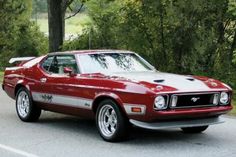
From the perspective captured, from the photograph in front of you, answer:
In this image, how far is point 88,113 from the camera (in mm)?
9414

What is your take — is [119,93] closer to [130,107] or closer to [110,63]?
[130,107]

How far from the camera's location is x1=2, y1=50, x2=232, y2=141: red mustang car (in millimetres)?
8492

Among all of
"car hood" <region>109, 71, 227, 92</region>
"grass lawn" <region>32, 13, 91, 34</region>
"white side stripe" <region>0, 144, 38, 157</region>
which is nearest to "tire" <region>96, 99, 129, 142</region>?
"car hood" <region>109, 71, 227, 92</region>

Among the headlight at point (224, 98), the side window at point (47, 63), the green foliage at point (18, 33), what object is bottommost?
the green foliage at point (18, 33)

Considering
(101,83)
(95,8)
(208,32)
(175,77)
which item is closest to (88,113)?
(101,83)

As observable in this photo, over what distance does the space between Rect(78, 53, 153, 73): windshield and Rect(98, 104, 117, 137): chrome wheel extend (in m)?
0.90

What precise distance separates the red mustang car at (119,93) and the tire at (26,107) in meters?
0.02

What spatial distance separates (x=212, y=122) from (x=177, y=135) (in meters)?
0.88

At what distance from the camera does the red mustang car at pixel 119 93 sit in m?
8.49

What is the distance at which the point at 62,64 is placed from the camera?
34.0 ft

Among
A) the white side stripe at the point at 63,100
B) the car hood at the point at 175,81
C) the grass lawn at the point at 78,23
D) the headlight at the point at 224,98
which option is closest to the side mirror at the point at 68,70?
the white side stripe at the point at 63,100

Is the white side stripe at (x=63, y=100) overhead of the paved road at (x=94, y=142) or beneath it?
overhead

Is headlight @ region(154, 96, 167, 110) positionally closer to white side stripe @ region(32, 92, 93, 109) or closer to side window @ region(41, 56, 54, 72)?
white side stripe @ region(32, 92, 93, 109)

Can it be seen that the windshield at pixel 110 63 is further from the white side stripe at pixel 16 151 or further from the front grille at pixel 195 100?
the white side stripe at pixel 16 151
